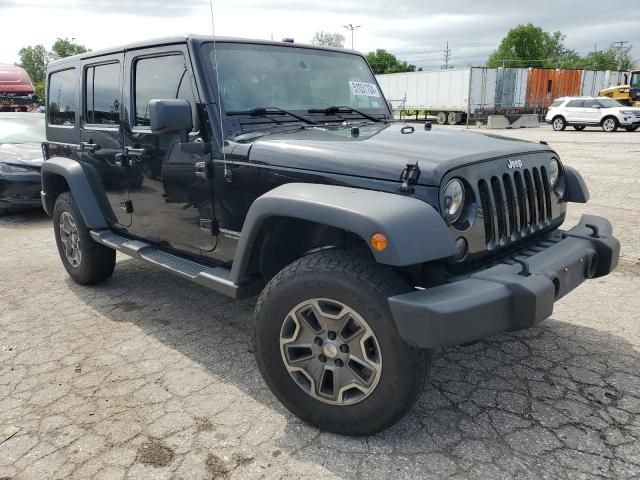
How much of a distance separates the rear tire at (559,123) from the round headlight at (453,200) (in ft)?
83.0

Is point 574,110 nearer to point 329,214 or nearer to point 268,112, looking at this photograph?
point 268,112

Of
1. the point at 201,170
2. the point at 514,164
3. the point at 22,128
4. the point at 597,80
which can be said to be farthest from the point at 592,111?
the point at 201,170

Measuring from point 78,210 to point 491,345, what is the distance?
3439mm

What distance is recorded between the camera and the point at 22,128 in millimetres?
9203

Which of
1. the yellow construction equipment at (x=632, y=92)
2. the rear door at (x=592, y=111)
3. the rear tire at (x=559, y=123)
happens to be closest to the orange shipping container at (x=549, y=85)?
the yellow construction equipment at (x=632, y=92)

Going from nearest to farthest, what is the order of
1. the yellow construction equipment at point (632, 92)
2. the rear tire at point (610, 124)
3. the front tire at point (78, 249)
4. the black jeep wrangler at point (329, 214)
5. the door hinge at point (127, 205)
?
the black jeep wrangler at point (329, 214) → the door hinge at point (127, 205) → the front tire at point (78, 249) → the rear tire at point (610, 124) → the yellow construction equipment at point (632, 92)

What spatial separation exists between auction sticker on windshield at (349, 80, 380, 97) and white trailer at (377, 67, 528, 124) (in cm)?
2634

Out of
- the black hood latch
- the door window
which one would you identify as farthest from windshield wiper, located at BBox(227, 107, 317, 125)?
the door window

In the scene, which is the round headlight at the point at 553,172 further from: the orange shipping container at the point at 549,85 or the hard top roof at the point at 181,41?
the orange shipping container at the point at 549,85

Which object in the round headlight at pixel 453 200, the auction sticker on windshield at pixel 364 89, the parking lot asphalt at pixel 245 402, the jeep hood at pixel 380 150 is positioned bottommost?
the parking lot asphalt at pixel 245 402

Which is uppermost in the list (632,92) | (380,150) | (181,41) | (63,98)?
(632,92)

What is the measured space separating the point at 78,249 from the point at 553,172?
386 centimetres

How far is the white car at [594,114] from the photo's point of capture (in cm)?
2284

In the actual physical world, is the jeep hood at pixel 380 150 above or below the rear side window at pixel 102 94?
below
